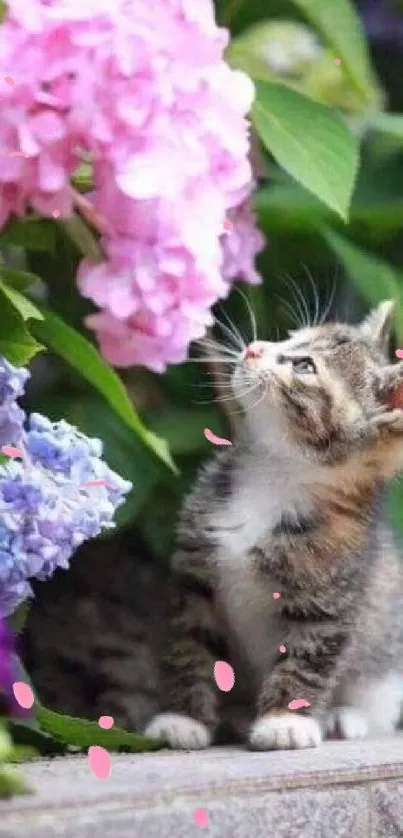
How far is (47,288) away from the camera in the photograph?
36.6 inches

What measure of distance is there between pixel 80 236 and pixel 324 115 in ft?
0.96

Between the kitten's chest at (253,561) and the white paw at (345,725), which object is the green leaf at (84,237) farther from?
the white paw at (345,725)

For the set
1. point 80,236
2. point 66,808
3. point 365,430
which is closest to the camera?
point 66,808

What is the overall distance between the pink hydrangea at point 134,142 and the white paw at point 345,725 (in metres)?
0.36

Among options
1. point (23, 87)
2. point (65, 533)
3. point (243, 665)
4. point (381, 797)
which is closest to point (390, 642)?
point (243, 665)

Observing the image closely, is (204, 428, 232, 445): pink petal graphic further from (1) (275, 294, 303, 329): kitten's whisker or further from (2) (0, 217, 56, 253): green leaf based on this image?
(2) (0, 217, 56, 253): green leaf

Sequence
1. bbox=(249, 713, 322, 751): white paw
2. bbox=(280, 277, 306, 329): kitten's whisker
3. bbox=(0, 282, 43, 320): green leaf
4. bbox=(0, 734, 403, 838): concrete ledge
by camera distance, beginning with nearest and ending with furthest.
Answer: bbox=(0, 734, 403, 838): concrete ledge → bbox=(0, 282, 43, 320): green leaf → bbox=(249, 713, 322, 751): white paw → bbox=(280, 277, 306, 329): kitten's whisker

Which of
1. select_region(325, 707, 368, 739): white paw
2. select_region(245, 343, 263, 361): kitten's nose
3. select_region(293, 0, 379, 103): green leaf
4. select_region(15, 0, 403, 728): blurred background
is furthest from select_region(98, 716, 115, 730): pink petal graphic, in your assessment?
select_region(293, 0, 379, 103): green leaf

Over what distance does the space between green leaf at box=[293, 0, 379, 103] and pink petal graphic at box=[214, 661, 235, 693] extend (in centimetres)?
41

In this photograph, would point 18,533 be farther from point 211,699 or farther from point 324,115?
point 324,115

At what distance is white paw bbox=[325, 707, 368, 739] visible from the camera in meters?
0.92

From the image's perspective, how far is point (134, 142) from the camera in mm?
607

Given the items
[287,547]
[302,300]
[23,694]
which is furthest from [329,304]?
[23,694]

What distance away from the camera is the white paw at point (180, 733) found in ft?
2.72
